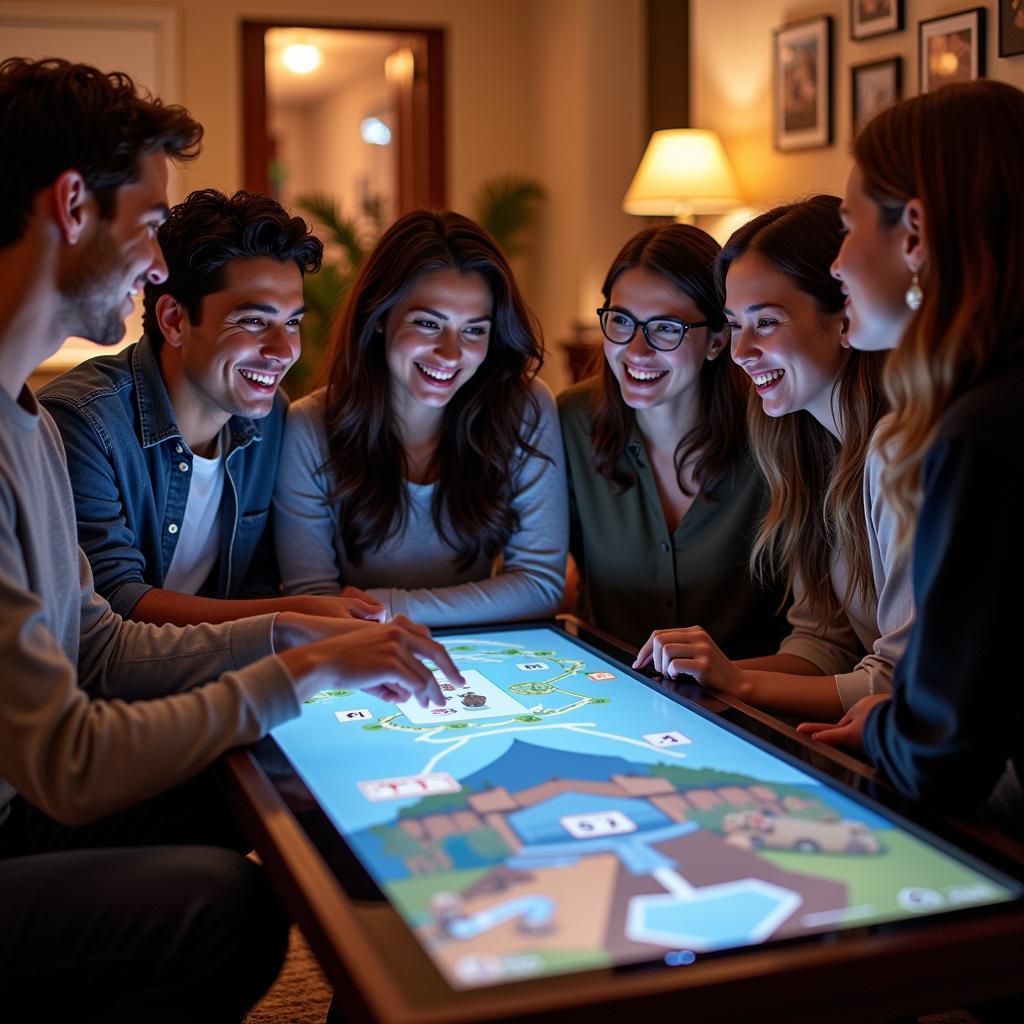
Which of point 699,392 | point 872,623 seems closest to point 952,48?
point 699,392

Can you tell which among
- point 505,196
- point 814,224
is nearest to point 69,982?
point 814,224

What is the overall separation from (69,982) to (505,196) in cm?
559

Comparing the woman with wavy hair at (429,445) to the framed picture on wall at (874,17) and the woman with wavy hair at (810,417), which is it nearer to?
the woman with wavy hair at (810,417)

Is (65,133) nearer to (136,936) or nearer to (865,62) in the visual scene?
(136,936)

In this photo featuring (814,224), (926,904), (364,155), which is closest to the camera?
(926,904)

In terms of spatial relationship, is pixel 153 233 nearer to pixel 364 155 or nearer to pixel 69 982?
pixel 69 982

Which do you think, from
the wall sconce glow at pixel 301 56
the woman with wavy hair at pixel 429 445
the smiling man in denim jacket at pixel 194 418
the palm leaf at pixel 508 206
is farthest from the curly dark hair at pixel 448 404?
the wall sconce glow at pixel 301 56

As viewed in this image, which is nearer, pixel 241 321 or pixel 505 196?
pixel 241 321

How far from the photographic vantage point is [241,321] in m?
2.29

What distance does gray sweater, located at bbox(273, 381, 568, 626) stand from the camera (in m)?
2.42

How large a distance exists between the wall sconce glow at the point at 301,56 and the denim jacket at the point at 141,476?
6.46m

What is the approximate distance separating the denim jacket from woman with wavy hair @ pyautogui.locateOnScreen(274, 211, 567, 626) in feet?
0.24

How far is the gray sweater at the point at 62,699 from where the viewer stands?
134 centimetres

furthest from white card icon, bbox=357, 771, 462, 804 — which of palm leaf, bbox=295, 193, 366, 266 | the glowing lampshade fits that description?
palm leaf, bbox=295, 193, 366, 266
